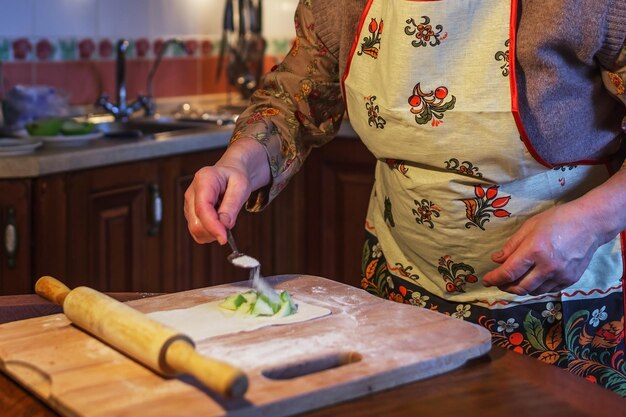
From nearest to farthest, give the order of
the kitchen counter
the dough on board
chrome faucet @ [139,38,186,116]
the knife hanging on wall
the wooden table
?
the wooden table → the dough on board → the kitchen counter → chrome faucet @ [139,38,186,116] → the knife hanging on wall

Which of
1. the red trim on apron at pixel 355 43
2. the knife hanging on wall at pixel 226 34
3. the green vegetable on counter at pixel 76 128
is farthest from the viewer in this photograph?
the knife hanging on wall at pixel 226 34

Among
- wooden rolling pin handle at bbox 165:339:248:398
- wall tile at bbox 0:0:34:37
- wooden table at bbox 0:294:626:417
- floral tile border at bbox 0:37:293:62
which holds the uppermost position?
wall tile at bbox 0:0:34:37

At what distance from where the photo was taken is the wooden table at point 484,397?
1004 millimetres

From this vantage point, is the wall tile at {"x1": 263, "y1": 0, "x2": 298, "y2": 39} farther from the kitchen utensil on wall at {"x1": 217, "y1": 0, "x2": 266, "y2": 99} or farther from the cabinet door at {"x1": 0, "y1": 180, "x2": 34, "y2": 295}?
the cabinet door at {"x1": 0, "y1": 180, "x2": 34, "y2": 295}

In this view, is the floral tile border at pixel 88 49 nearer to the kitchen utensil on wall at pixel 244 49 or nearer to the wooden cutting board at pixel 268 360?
the kitchen utensil on wall at pixel 244 49

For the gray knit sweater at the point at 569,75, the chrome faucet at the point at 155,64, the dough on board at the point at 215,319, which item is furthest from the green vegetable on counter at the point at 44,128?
the gray knit sweater at the point at 569,75

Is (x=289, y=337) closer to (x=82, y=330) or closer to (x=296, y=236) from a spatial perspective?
(x=82, y=330)

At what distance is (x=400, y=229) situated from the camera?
1.50m

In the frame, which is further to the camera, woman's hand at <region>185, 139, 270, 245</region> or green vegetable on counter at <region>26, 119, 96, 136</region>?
green vegetable on counter at <region>26, 119, 96, 136</region>

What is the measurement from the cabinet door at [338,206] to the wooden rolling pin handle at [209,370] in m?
2.03

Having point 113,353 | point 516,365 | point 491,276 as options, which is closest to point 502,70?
point 491,276

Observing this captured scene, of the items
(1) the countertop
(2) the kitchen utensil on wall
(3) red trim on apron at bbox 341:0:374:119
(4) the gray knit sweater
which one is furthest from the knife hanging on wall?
(4) the gray knit sweater

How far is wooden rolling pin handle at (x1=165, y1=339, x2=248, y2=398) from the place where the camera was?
885 mm

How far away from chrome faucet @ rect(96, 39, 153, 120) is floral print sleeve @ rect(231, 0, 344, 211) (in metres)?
1.59
